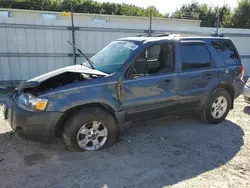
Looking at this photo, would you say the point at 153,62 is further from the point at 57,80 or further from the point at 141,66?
the point at 57,80

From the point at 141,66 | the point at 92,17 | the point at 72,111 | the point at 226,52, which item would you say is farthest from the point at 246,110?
the point at 92,17

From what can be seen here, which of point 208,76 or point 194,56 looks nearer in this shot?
point 194,56

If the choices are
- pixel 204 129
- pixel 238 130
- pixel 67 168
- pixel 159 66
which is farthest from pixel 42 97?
pixel 238 130

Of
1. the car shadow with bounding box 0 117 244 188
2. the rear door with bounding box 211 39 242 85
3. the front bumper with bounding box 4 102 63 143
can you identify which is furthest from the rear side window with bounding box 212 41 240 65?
the front bumper with bounding box 4 102 63 143

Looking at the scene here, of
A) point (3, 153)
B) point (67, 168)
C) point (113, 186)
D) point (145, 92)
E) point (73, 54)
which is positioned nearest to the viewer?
point (113, 186)

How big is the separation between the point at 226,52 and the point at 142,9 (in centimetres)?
3288

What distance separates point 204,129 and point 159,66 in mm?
1683

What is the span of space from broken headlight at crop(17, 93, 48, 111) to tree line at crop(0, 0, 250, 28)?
19442mm

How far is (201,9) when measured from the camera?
113 feet

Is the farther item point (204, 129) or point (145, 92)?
point (204, 129)

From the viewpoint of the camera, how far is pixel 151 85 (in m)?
4.03

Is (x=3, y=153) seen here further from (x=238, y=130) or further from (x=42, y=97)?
(x=238, y=130)

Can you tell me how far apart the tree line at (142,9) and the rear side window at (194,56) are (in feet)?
61.6

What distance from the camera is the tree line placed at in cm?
2316
